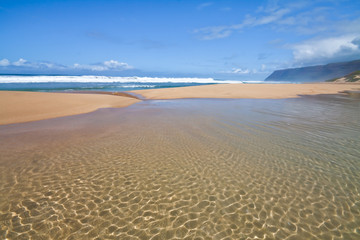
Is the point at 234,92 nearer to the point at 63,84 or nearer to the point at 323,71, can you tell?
the point at 63,84

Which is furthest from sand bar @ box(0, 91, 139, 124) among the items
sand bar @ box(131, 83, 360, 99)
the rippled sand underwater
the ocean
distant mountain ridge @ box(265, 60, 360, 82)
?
distant mountain ridge @ box(265, 60, 360, 82)

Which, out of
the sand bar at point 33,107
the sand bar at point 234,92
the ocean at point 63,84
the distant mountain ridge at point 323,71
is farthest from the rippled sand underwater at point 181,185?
the distant mountain ridge at point 323,71

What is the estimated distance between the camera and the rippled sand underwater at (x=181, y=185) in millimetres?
2830

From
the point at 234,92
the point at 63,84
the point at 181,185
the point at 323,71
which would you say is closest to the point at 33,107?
the point at 181,185

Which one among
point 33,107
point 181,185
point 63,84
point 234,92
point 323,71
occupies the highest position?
point 323,71

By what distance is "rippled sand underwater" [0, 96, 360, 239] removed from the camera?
9.29 ft

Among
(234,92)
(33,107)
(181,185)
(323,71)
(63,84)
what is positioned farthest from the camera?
(323,71)

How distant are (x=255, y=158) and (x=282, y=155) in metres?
0.85

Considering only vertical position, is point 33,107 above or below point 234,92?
below

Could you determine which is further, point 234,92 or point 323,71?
point 323,71

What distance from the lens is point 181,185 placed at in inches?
151

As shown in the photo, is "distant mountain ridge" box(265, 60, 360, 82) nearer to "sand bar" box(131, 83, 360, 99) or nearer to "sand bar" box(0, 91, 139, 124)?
"sand bar" box(131, 83, 360, 99)

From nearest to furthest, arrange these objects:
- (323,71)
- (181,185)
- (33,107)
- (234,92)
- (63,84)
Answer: (181,185)
(33,107)
(234,92)
(63,84)
(323,71)

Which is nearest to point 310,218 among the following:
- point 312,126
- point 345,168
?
point 345,168
